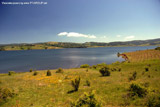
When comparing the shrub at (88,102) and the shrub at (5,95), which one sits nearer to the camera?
the shrub at (88,102)

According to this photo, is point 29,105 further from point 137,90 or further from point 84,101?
point 137,90

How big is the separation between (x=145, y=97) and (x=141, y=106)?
187cm

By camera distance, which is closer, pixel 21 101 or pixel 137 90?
pixel 137 90

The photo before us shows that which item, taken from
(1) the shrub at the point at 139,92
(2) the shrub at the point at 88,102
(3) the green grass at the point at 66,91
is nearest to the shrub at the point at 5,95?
(3) the green grass at the point at 66,91

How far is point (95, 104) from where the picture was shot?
7484mm

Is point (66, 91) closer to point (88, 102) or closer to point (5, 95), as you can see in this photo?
point (88, 102)

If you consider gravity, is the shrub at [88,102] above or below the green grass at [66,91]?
above

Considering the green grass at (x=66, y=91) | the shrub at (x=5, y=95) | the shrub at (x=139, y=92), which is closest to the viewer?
the shrub at (x=139, y=92)

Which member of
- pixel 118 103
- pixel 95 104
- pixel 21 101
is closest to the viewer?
pixel 95 104

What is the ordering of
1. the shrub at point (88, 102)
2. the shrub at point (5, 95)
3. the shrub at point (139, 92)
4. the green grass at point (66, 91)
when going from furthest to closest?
the shrub at point (5, 95)
the green grass at point (66, 91)
the shrub at point (139, 92)
the shrub at point (88, 102)

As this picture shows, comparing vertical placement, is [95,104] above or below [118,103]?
above

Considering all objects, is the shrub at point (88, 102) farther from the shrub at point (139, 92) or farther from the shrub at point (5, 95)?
the shrub at point (5, 95)

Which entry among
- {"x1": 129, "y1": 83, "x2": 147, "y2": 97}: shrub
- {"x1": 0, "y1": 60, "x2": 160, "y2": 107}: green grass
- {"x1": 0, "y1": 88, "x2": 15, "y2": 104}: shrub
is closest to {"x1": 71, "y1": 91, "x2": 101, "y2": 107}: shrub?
{"x1": 0, "y1": 60, "x2": 160, "y2": 107}: green grass

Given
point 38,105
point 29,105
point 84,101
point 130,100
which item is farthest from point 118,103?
point 29,105
